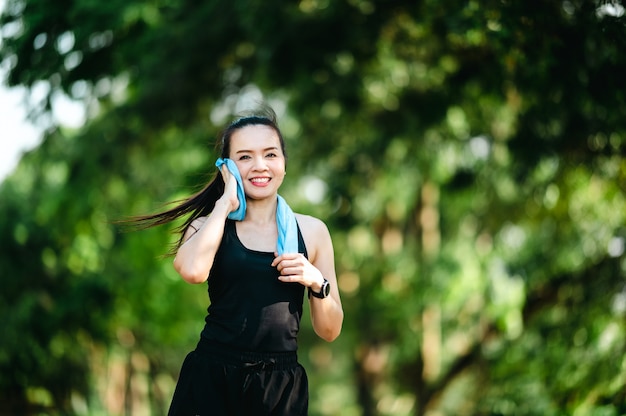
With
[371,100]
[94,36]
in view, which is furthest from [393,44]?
[94,36]

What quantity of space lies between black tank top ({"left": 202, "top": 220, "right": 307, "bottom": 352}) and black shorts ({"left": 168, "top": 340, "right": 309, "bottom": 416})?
0.15 feet

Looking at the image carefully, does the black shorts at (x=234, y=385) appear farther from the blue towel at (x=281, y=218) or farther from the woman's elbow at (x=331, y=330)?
the blue towel at (x=281, y=218)

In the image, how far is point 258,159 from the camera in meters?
3.31

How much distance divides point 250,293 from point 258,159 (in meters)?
0.53

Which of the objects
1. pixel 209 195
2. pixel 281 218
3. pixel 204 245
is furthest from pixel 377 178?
pixel 204 245

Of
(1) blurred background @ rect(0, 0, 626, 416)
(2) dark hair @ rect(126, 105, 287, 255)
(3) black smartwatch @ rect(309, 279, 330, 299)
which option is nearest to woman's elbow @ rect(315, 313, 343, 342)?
Result: (3) black smartwatch @ rect(309, 279, 330, 299)

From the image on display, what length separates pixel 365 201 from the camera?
1445 centimetres

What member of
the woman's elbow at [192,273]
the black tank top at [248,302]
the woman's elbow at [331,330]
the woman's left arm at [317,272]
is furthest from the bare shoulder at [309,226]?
the woman's elbow at [192,273]

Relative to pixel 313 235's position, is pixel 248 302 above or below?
below

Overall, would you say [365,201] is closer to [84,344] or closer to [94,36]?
[84,344]

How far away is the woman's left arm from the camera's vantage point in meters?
3.08

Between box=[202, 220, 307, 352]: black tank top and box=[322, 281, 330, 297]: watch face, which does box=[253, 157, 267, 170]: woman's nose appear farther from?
box=[322, 281, 330, 297]: watch face

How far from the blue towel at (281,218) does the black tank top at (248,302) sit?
7 centimetres

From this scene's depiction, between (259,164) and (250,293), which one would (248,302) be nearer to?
(250,293)
